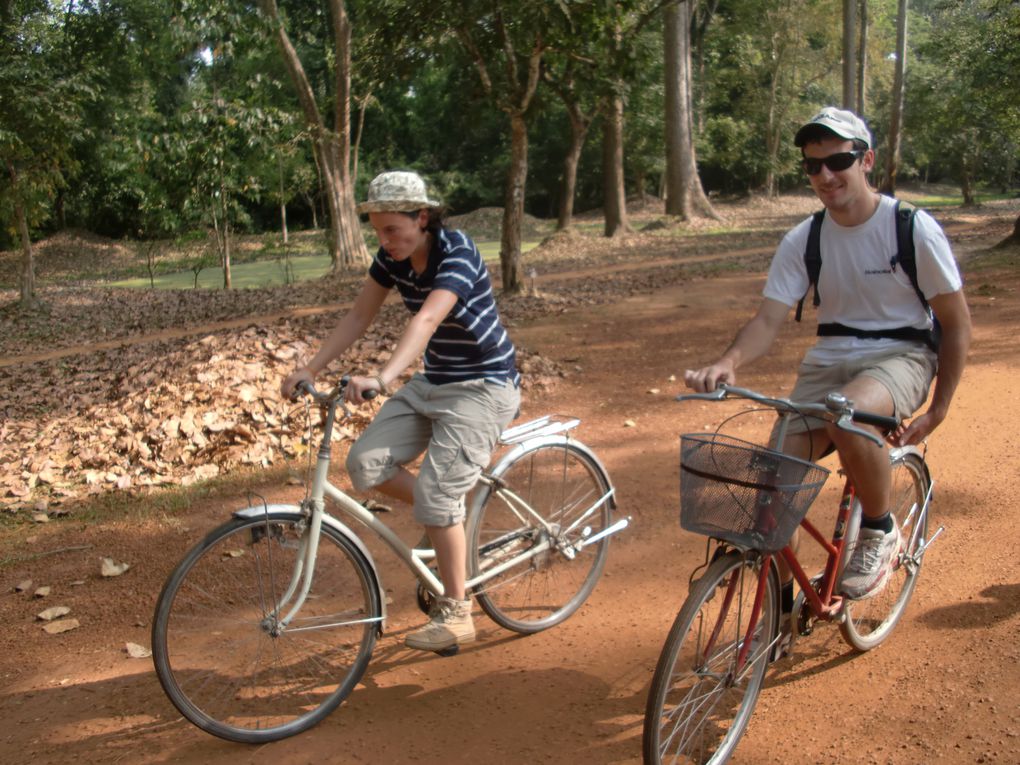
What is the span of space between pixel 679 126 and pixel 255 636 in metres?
26.2

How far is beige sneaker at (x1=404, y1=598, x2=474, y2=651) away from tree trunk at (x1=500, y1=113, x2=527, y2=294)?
361 inches

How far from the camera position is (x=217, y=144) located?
1798 centimetres

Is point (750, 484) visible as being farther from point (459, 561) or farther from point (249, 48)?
point (249, 48)

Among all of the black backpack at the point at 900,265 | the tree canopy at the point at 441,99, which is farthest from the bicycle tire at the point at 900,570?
the tree canopy at the point at 441,99

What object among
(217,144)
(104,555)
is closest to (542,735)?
(104,555)

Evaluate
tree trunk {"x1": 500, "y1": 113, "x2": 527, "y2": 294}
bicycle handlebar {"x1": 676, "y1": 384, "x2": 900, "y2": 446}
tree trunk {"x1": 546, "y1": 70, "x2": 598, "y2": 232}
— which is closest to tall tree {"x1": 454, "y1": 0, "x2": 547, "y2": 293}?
tree trunk {"x1": 500, "y1": 113, "x2": 527, "y2": 294}

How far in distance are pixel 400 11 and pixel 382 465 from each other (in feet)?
29.7

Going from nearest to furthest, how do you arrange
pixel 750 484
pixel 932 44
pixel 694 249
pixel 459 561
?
pixel 750 484 < pixel 459 561 < pixel 694 249 < pixel 932 44

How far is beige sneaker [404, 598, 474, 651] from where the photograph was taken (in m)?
3.63

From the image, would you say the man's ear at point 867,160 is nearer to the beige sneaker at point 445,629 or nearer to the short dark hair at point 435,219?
the short dark hair at point 435,219

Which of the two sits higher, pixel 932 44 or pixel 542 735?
pixel 932 44

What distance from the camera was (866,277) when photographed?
331 centimetres

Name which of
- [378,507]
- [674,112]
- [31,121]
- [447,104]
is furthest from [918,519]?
[447,104]

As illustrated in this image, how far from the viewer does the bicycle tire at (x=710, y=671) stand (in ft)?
9.23
